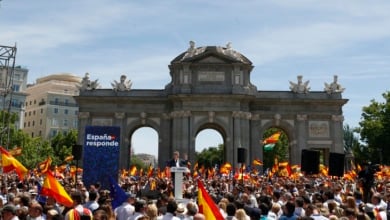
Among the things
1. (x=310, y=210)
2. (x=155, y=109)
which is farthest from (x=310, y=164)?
(x=155, y=109)

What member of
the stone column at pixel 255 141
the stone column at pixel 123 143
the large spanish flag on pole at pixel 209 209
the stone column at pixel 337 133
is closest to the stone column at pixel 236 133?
the stone column at pixel 255 141

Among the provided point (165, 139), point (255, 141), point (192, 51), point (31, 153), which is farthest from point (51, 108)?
point (255, 141)

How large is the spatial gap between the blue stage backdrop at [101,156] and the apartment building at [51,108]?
97612mm

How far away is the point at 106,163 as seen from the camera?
70.1ft

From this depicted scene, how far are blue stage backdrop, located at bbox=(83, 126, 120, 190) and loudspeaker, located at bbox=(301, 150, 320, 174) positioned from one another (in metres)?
9.08

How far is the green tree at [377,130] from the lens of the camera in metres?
67.9

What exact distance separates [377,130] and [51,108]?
261 feet

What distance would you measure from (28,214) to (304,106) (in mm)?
47900

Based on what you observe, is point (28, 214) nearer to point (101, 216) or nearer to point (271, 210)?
point (101, 216)

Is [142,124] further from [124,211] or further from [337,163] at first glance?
[124,211]

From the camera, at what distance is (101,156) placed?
2144cm

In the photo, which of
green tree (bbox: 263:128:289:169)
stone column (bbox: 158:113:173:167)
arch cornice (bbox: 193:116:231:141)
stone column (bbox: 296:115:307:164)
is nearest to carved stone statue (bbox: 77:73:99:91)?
stone column (bbox: 158:113:173:167)

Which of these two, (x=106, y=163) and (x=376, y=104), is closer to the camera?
(x=106, y=163)

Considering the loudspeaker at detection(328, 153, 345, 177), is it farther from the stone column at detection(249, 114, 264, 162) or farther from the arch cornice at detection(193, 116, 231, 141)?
the stone column at detection(249, 114, 264, 162)
